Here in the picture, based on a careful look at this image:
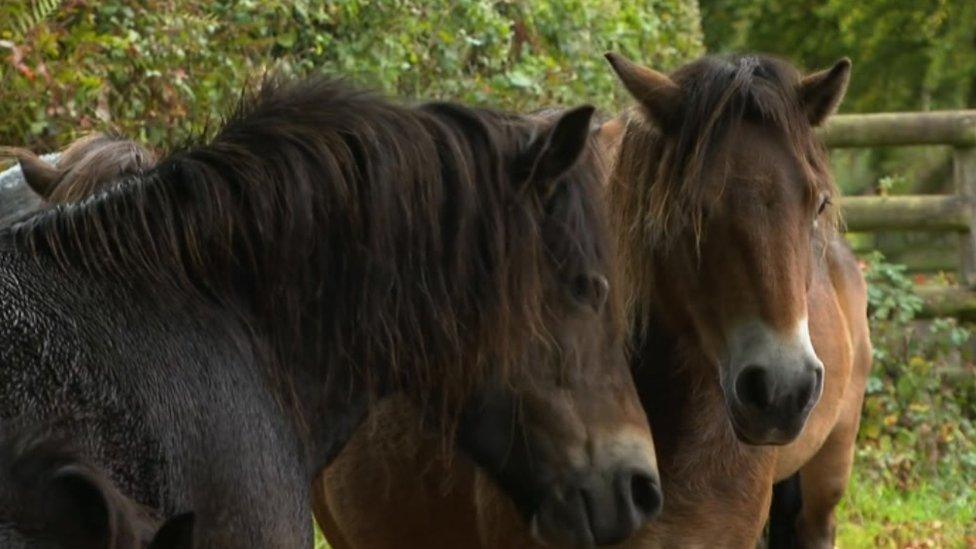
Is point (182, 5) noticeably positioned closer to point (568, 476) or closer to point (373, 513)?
point (373, 513)

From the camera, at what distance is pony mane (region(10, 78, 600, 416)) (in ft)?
12.1

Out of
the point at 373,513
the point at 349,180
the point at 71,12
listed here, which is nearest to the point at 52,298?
the point at 349,180

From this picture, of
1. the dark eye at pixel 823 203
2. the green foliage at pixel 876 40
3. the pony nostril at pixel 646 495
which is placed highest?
the dark eye at pixel 823 203

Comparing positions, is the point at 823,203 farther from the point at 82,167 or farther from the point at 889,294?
the point at 889,294

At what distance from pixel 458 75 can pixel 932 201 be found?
3.54 m

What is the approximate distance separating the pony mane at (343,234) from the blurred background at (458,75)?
34 centimetres

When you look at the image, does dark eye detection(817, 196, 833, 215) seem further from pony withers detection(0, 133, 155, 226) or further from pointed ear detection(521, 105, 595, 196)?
pony withers detection(0, 133, 155, 226)

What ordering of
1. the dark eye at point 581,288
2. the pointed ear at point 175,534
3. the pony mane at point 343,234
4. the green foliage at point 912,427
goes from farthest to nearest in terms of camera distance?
1. the green foliage at point 912,427
2. the dark eye at point 581,288
3. the pony mane at point 343,234
4. the pointed ear at point 175,534

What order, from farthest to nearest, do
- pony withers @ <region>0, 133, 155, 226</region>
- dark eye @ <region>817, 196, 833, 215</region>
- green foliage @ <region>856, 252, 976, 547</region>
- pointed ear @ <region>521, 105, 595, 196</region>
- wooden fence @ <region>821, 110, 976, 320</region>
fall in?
wooden fence @ <region>821, 110, 976, 320</region> < green foliage @ <region>856, 252, 976, 547</region> < dark eye @ <region>817, 196, 833, 215</region> < pony withers @ <region>0, 133, 155, 226</region> < pointed ear @ <region>521, 105, 595, 196</region>

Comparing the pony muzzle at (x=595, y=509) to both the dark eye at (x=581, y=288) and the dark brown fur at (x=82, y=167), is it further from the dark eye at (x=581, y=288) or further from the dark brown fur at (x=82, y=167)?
the dark brown fur at (x=82, y=167)

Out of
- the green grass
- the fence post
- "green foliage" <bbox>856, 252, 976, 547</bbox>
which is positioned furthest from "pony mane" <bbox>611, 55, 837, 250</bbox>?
the fence post

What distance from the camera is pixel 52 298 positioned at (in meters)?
3.51

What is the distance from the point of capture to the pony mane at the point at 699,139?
193 inches

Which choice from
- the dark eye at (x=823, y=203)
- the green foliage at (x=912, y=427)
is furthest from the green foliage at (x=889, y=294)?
the dark eye at (x=823, y=203)
